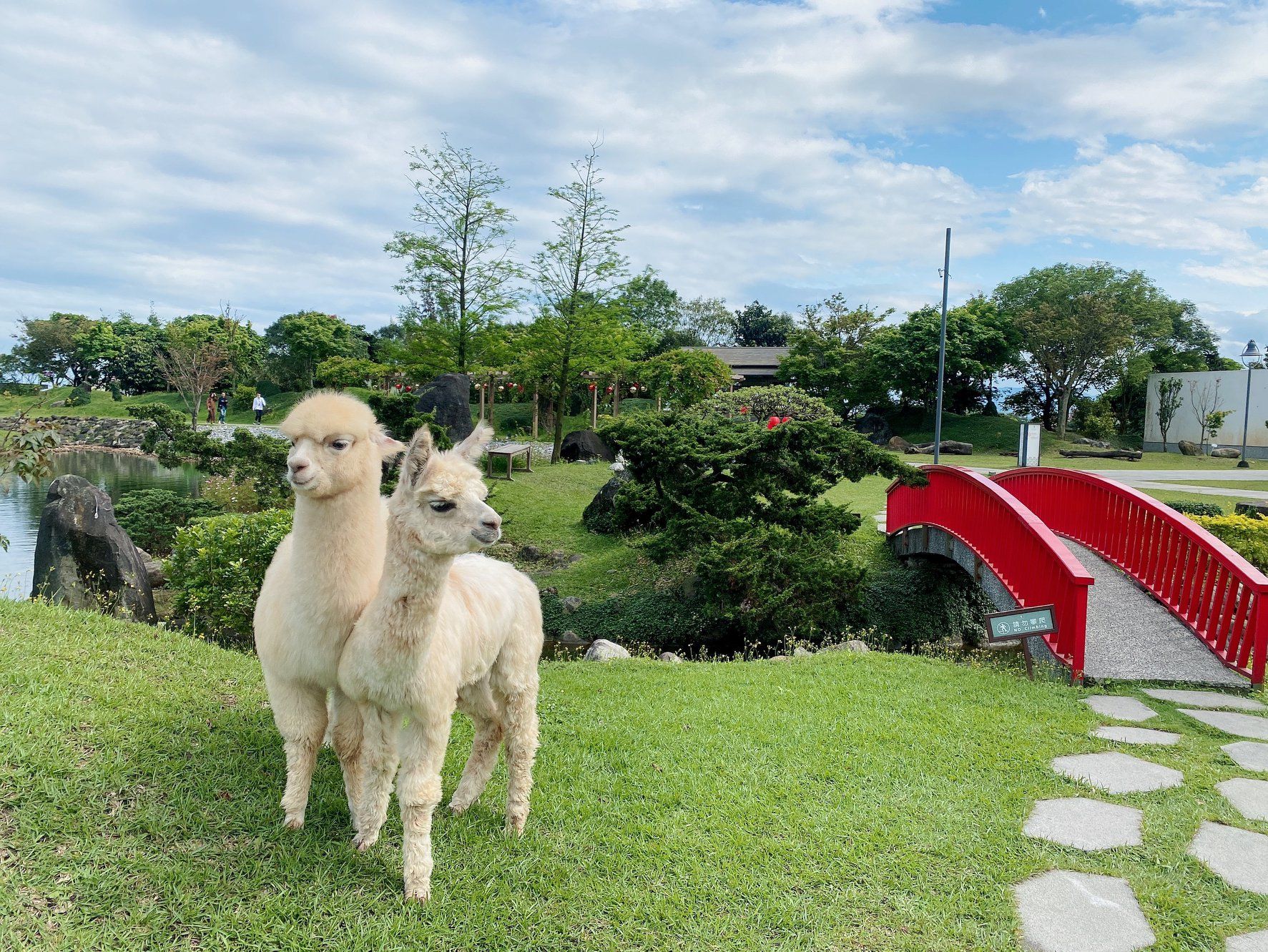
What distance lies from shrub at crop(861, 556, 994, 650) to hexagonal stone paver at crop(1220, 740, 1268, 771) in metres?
5.11

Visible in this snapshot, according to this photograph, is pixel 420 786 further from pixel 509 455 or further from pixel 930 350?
pixel 930 350

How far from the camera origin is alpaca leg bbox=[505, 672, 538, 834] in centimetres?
336

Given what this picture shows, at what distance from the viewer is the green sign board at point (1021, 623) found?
6.43 m

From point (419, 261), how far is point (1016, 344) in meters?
28.1

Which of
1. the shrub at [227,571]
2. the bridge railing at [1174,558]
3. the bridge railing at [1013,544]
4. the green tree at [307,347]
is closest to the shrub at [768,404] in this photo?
the bridge railing at [1013,544]

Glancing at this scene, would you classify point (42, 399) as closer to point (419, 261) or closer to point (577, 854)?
point (577, 854)

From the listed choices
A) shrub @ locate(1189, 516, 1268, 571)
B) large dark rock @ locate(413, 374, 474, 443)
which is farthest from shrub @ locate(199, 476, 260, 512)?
shrub @ locate(1189, 516, 1268, 571)

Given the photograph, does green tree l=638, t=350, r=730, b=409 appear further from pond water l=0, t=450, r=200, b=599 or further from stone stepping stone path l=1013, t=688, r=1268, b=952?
stone stepping stone path l=1013, t=688, r=1268, b=952

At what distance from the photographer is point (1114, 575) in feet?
27.0

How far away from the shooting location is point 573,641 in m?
10.5

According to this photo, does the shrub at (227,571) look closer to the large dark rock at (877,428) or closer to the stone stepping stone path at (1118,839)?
the stone stepping stone path at (1118,839)

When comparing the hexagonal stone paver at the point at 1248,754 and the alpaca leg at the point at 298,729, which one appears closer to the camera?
the alpaca leg at the point at 298,729

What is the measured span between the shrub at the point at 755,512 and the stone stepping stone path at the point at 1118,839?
372cm

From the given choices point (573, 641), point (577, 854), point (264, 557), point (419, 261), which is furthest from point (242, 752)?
point (419, 261)
